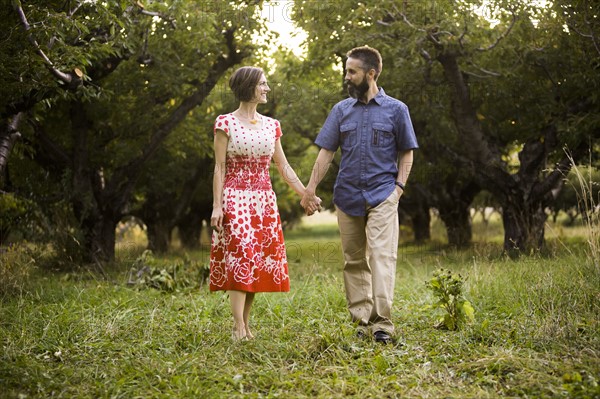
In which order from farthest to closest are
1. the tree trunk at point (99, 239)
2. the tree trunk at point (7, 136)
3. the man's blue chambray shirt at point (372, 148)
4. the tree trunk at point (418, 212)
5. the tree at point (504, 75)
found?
the tree trunk at point (418, 212)
the tree trunk at point (99, 239)
the tree at point (504, 75)
the tree trunk at point (7, 136)
the man's blue chambray shirt at point (372, 148)

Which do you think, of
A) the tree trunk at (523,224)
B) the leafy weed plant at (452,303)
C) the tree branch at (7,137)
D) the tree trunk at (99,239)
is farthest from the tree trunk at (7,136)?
the tree trunk at (523,224)

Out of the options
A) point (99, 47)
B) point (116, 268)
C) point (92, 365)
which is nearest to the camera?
point (92, 365)

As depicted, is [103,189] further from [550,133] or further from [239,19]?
[550,133]

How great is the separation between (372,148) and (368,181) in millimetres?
278

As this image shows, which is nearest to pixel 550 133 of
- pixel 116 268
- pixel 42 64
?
pixel 116 268

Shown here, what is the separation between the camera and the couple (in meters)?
5.55

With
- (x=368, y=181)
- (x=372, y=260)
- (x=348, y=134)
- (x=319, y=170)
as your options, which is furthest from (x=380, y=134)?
(x=372, y=260)

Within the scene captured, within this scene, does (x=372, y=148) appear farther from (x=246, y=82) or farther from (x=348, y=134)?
(x=246, y=82)

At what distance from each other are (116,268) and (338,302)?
5944 millimetres

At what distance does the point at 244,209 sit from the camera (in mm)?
5590

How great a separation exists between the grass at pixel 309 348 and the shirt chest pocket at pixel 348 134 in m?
1.52

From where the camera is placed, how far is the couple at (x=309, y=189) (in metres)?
5.55

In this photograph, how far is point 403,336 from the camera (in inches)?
231

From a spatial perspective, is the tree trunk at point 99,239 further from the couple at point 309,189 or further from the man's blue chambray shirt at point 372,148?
the man's blue chambray shirt at point 372,148
